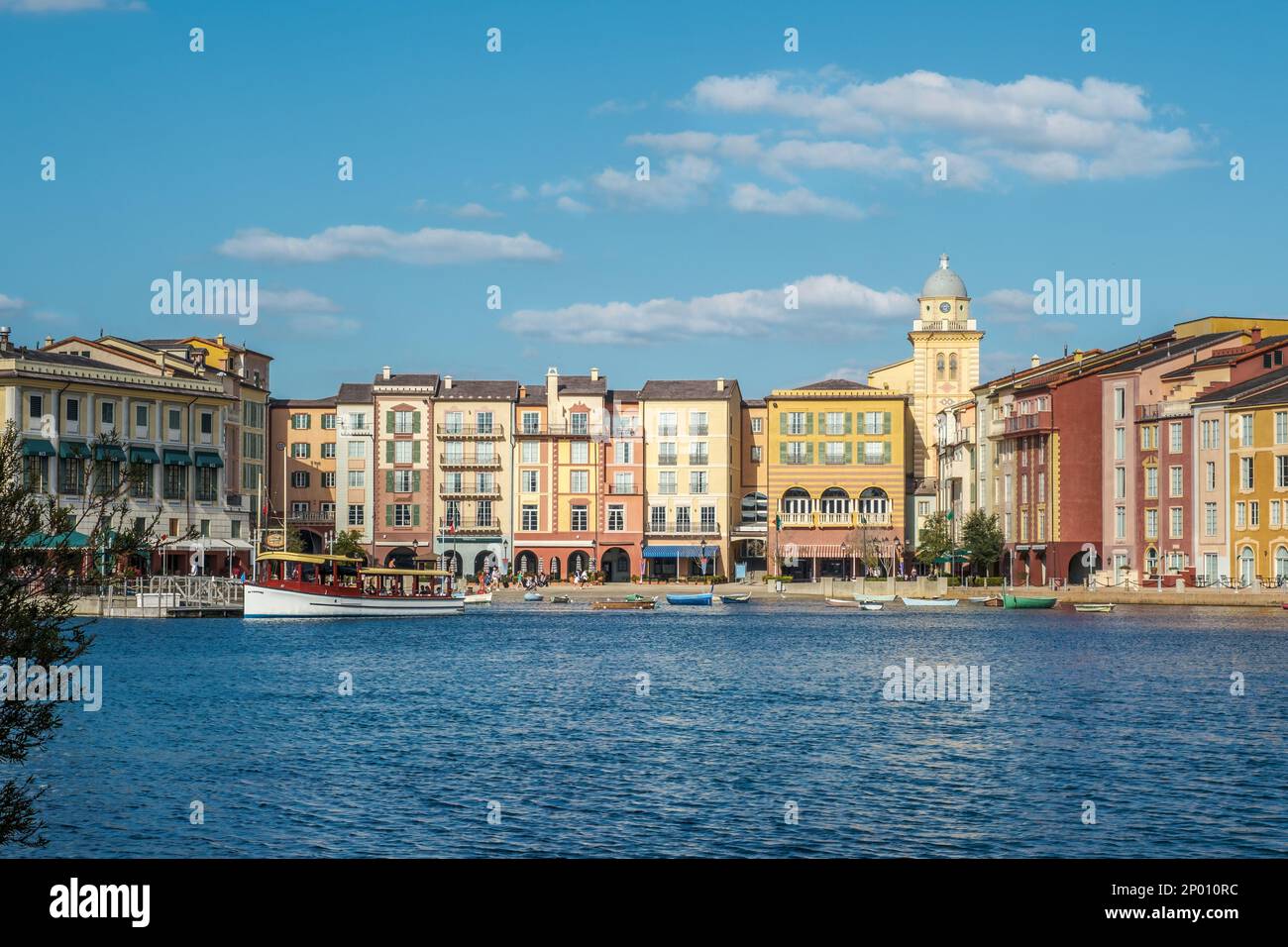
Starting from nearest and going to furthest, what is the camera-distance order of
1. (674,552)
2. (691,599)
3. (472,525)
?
1. (691,599)
2. (674,552)
3. (472,525)

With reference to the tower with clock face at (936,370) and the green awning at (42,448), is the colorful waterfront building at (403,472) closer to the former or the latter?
the green awning at (42,448)

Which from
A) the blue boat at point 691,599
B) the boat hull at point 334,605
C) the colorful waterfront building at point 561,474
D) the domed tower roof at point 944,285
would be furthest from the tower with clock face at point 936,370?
the boat hull at point 334,605

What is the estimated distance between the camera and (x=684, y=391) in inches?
4860

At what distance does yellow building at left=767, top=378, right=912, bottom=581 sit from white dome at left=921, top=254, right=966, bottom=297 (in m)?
22.7

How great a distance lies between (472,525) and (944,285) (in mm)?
51464

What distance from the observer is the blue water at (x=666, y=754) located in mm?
24781

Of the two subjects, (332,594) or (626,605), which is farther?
(626,605)

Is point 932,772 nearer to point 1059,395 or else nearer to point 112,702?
point 112,702

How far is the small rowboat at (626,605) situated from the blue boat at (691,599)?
1735 mm

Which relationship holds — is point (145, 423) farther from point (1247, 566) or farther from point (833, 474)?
point (1247, 566)

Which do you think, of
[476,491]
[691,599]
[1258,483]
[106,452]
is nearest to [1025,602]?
[1258,483]

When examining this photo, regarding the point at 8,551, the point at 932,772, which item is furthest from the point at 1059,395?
the point at 8,551
